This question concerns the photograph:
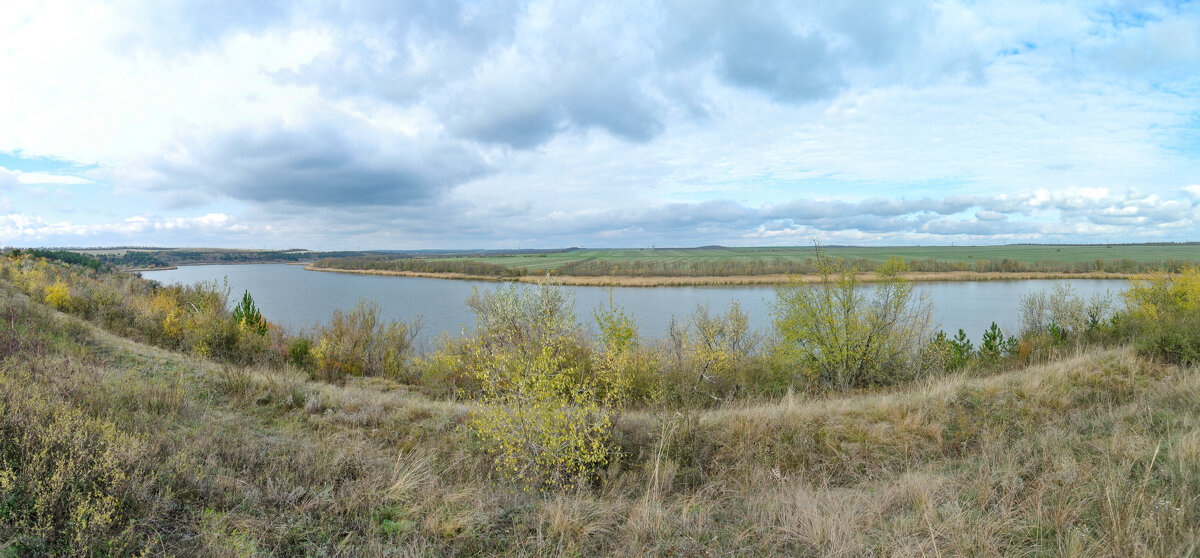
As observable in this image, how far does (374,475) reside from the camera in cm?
491

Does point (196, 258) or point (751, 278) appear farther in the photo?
point (196, 258)

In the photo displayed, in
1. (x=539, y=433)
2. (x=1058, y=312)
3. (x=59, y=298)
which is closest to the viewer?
(x=539, y=433)

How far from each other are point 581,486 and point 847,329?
12.9 meters

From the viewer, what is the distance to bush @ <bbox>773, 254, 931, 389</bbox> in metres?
15.5

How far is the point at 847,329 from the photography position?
15.4 m

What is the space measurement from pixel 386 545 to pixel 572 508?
154 centimetres

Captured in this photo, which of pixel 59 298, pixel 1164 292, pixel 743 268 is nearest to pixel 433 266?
pixel 743 268

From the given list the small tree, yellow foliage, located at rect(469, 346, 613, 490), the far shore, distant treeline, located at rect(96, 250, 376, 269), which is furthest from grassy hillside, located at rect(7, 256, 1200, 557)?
distant treeline, located at rect(96, 250, 376, 269)

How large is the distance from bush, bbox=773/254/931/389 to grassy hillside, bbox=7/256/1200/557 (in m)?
7.44

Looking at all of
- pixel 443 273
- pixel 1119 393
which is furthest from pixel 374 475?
pixel 443 273

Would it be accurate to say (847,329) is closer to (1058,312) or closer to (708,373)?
(708,373)

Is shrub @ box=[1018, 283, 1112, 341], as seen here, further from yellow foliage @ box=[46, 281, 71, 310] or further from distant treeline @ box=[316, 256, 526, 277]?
distant treeline @ box=[316, 256, 526, 277]

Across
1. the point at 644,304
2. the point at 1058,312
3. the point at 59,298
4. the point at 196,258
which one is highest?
the point at 196,258

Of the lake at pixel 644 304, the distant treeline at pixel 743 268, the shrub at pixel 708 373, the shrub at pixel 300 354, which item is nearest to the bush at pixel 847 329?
the shrub at pixel 708 373
